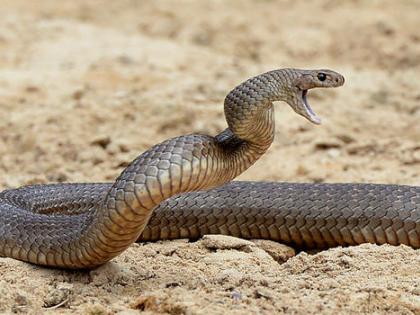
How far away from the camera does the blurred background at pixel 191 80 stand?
28.0 feet

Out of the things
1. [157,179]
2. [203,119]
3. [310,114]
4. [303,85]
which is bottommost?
[203,119]

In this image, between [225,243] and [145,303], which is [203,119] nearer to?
[225,243]

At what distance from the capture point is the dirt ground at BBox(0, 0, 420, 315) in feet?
16.0

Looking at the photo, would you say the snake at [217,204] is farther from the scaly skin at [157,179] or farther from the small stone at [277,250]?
the small stone at [277,250]

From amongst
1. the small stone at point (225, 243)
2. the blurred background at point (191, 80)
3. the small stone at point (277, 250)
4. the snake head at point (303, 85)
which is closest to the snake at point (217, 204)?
the snake head at point (303, 85)

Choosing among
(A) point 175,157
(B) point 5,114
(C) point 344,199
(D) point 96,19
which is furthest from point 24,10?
(A) point 175,157

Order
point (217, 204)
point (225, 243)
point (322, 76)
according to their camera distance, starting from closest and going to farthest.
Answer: point (322, 76) → point (225, 243) → point (217, 204)

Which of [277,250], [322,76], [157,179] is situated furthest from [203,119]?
[157,179]

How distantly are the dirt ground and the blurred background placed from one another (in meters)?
0.02

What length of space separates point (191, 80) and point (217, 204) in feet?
13.3

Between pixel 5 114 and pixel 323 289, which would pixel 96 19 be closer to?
pixel 5 114

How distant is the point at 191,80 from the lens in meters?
10.4

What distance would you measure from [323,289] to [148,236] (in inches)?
68.9

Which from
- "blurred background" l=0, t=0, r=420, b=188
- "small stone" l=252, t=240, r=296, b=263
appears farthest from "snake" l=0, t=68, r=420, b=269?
"blurred background" l=0, t=0, r=420, b=188
